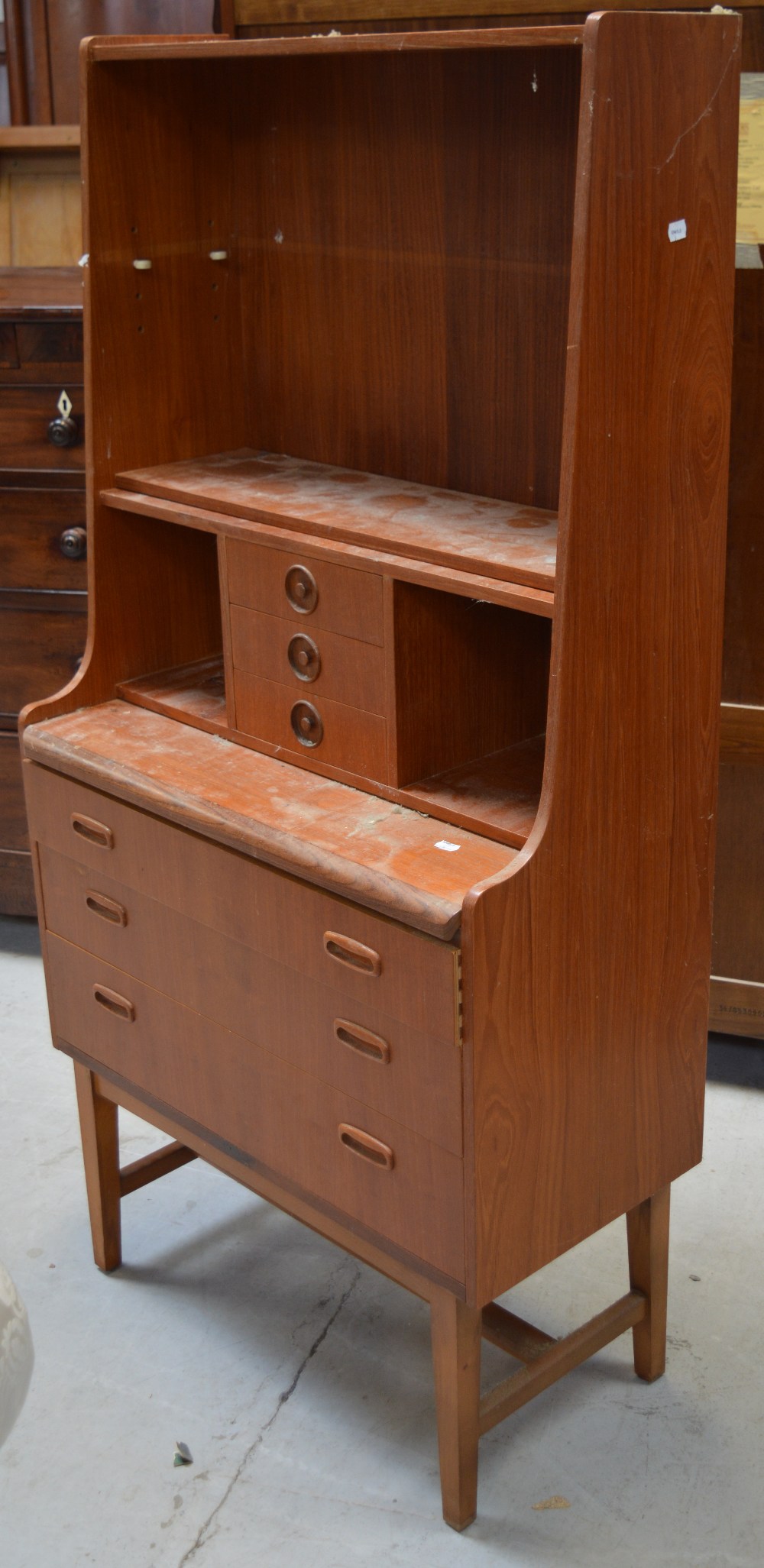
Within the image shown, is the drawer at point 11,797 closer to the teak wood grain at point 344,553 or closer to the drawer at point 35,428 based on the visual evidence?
the drawer at point 35,428

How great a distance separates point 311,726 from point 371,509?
12.2 inches

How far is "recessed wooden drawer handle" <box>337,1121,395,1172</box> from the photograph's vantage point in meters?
2.03

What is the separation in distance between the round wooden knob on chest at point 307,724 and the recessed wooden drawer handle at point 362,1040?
42 cm

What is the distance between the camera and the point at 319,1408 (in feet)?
7.86

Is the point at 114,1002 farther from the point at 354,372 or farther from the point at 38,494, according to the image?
the point at 38,494

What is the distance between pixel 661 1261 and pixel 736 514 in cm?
127

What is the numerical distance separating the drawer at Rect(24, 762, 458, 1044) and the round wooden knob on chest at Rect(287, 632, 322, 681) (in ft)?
0.88

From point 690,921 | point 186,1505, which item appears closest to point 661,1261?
point 690,921

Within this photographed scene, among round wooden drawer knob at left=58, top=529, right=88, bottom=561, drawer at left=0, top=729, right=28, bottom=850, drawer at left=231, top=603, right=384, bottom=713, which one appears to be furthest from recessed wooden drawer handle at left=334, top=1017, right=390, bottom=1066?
drawer at left=0, top=729, right=28, bottom=850

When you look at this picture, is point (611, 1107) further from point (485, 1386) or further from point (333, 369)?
point (333, 369)

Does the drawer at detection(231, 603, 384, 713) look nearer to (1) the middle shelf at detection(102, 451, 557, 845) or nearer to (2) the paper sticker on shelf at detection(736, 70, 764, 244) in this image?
(1) the middle shelf at detection(102, 451, 557, 845)

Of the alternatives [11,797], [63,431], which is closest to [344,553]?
[63,431]

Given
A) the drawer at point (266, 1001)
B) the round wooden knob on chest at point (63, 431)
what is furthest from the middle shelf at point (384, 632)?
the round wooden knob on chest at point (63, 431)

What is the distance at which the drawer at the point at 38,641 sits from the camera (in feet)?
11.3
